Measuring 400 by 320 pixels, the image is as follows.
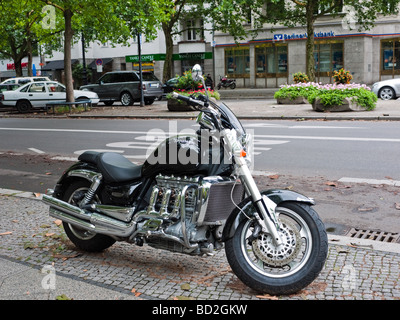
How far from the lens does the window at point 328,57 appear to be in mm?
40219

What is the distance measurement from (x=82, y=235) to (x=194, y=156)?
5.21 feet

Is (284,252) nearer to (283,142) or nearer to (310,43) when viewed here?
(283,142)

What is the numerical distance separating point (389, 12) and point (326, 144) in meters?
24.0

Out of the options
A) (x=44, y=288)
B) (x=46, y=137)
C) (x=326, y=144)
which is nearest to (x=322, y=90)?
(x=326, y=144)

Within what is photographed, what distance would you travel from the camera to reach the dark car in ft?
92.3

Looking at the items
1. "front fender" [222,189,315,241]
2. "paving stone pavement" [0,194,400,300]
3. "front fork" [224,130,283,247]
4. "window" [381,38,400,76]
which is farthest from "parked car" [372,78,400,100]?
"front fork" [224,130,283,247]

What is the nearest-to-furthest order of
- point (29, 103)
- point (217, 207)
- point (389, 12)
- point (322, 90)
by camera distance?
point (217, 207) < point (322, 90) < point (29, 103) < point (389, 12)

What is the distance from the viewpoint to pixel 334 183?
25.2 ft

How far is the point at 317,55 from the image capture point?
135 ft

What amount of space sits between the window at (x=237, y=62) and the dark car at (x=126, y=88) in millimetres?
17327

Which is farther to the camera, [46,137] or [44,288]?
[46,137]

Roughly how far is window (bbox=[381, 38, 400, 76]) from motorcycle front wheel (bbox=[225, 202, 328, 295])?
38.5 metres

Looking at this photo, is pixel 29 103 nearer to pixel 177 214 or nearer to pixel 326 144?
pixel 326 144
